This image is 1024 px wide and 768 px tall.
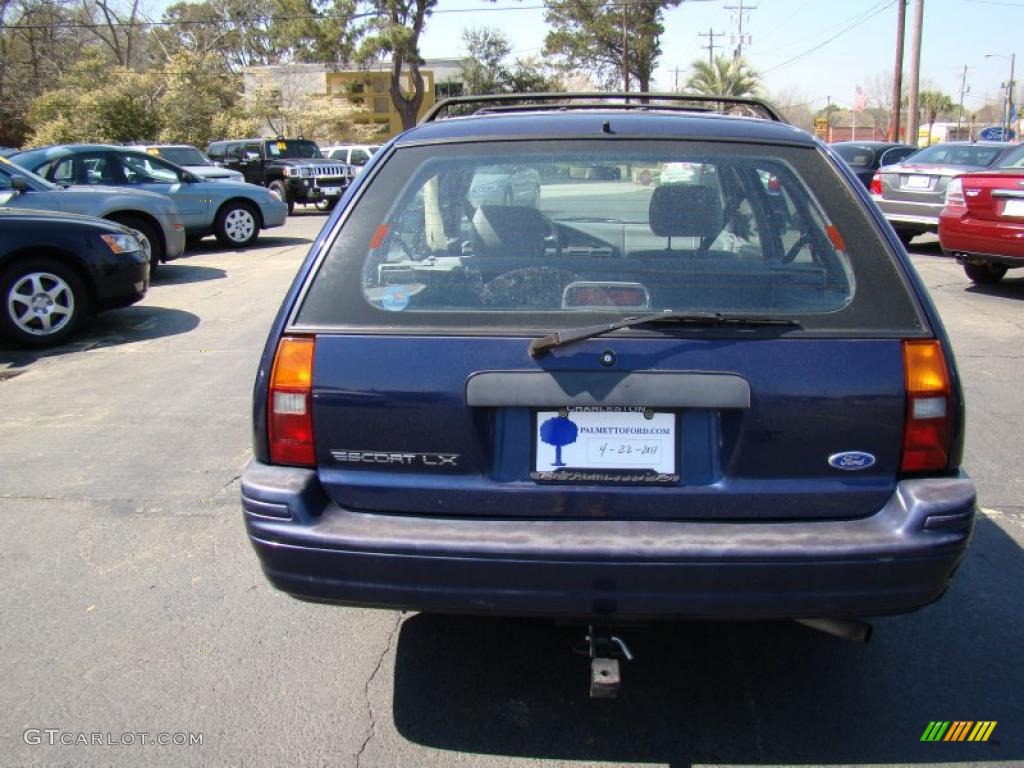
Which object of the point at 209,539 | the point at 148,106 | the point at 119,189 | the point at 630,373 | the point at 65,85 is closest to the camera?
the point at 630,373

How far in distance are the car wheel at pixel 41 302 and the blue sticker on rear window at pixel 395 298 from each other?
6257 millimetres

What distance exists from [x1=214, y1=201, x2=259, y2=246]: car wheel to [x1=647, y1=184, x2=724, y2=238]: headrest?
13.2 metres

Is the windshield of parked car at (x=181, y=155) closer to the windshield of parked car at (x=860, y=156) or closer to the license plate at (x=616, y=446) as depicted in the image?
the windshield of parked car at (x=860, y=156)

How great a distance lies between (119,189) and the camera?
447 inches

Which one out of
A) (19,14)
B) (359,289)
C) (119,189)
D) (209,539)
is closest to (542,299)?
(359,289)

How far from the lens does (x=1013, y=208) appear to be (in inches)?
349

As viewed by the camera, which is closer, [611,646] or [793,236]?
[611,646]

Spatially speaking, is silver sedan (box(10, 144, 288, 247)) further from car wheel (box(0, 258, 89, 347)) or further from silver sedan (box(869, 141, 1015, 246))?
silver sedan (box(869, 141, 1015, 246))

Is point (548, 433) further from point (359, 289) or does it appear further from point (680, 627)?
point (680, 627)

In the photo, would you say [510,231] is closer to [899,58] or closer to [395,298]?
[395,298]

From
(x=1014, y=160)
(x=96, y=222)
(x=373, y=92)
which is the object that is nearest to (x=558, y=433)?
(x=96, y=222)

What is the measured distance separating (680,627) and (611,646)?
0.81 m

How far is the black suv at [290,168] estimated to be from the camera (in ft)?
72.2

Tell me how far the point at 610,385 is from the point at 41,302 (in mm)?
6874
